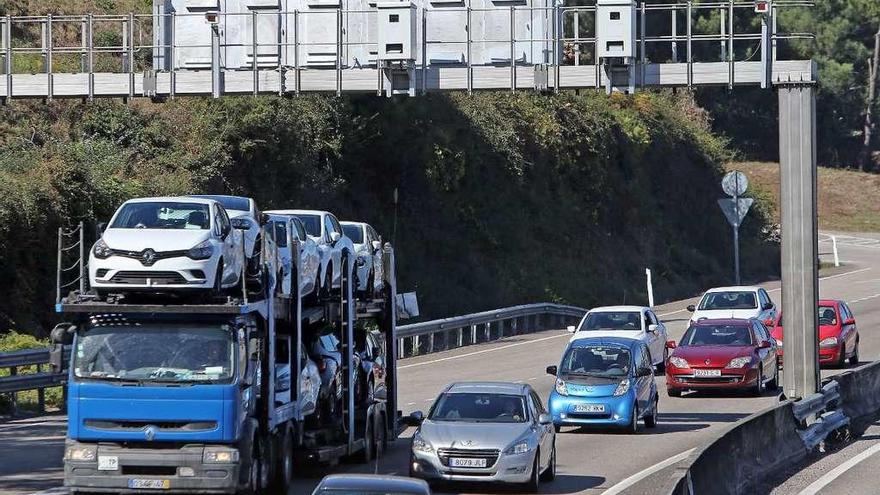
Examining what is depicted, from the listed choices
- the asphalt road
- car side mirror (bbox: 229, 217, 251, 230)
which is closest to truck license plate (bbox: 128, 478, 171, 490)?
the asphalt road

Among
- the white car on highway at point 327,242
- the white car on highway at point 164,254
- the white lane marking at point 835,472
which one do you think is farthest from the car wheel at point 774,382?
the white car on highway at point 164,254

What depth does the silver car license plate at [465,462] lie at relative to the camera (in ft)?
59.4

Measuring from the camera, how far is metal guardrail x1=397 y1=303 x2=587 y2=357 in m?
37.9

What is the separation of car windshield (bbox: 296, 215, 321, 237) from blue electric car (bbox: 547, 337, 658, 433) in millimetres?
5460

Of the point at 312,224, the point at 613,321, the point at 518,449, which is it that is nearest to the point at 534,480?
the point at 518,449

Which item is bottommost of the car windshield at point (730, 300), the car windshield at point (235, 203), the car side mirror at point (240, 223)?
the car windshield at point (730, 300)

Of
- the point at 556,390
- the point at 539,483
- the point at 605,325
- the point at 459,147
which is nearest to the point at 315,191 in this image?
the point at 459,147

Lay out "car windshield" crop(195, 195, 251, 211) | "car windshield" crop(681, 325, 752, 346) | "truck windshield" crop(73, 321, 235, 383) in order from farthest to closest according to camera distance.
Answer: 1. "car windshield" crop(681, 325, 752, 346)
2. "car windshield" crop(195, 195, 251, 211)
3. "truck windshield" crop(73, 321, 235, 383)

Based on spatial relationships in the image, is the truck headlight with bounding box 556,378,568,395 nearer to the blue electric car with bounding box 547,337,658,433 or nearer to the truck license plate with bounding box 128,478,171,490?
the blue electric car with bounding box 547,337,658,433

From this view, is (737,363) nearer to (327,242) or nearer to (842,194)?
(327,242)

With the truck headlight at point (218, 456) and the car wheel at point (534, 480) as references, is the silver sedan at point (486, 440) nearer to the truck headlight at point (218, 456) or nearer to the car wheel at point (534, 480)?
the car wheel at point (534, 480)

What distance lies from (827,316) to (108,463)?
24.3 meters

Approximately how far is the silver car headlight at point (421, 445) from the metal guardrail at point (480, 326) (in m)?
17.3

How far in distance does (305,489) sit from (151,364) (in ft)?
11.1
